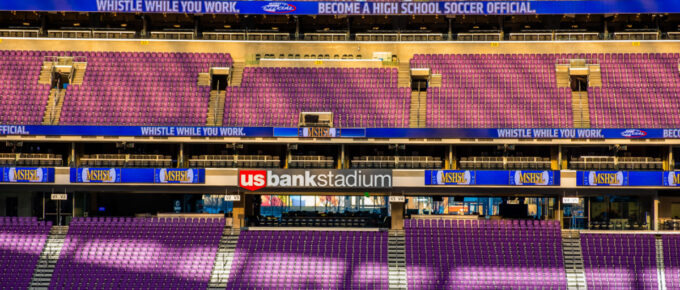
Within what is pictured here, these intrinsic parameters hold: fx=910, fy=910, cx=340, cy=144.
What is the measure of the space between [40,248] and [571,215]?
89.3 ft

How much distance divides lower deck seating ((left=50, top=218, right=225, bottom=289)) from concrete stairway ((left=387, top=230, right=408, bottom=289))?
8.51 meters

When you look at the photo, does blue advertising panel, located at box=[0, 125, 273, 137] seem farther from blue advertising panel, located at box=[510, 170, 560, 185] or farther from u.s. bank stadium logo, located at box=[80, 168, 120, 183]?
blue advertising panel, located at box=[510, 170, 560, 185]

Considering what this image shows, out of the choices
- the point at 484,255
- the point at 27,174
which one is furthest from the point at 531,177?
the point at 27,174

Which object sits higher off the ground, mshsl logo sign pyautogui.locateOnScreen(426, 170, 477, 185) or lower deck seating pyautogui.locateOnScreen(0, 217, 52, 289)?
mshsl logo sign pyautogui.locateOnScreen(426, 170, 477, 185)

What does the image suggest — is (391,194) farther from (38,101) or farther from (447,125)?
(38,101)

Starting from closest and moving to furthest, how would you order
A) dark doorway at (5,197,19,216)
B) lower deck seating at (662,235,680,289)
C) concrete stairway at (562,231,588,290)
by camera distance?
lower deck seating at (662,235,680,289), concrete stairway at (562,231,588,290), dark doorway at (5,197,19,216)

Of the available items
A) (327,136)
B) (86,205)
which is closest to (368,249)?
(327,136)

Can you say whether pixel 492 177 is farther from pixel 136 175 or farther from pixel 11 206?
pixel 11 206

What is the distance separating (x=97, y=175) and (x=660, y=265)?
27595mm

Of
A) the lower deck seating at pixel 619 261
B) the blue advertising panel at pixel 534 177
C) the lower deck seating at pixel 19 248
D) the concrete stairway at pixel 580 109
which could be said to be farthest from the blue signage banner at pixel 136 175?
the concrete stairway at pixel 580 109

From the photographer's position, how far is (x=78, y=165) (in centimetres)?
4753

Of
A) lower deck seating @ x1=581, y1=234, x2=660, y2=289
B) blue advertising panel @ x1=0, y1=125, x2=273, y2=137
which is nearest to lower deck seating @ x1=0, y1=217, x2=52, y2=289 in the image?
blue advertising panel @ x1=0, y1=125, x2=273, y2=137

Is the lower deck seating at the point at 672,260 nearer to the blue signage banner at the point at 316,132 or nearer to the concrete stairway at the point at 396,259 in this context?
the concrete stairway at the point at 396,259

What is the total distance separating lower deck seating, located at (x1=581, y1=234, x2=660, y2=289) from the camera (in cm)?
4166
